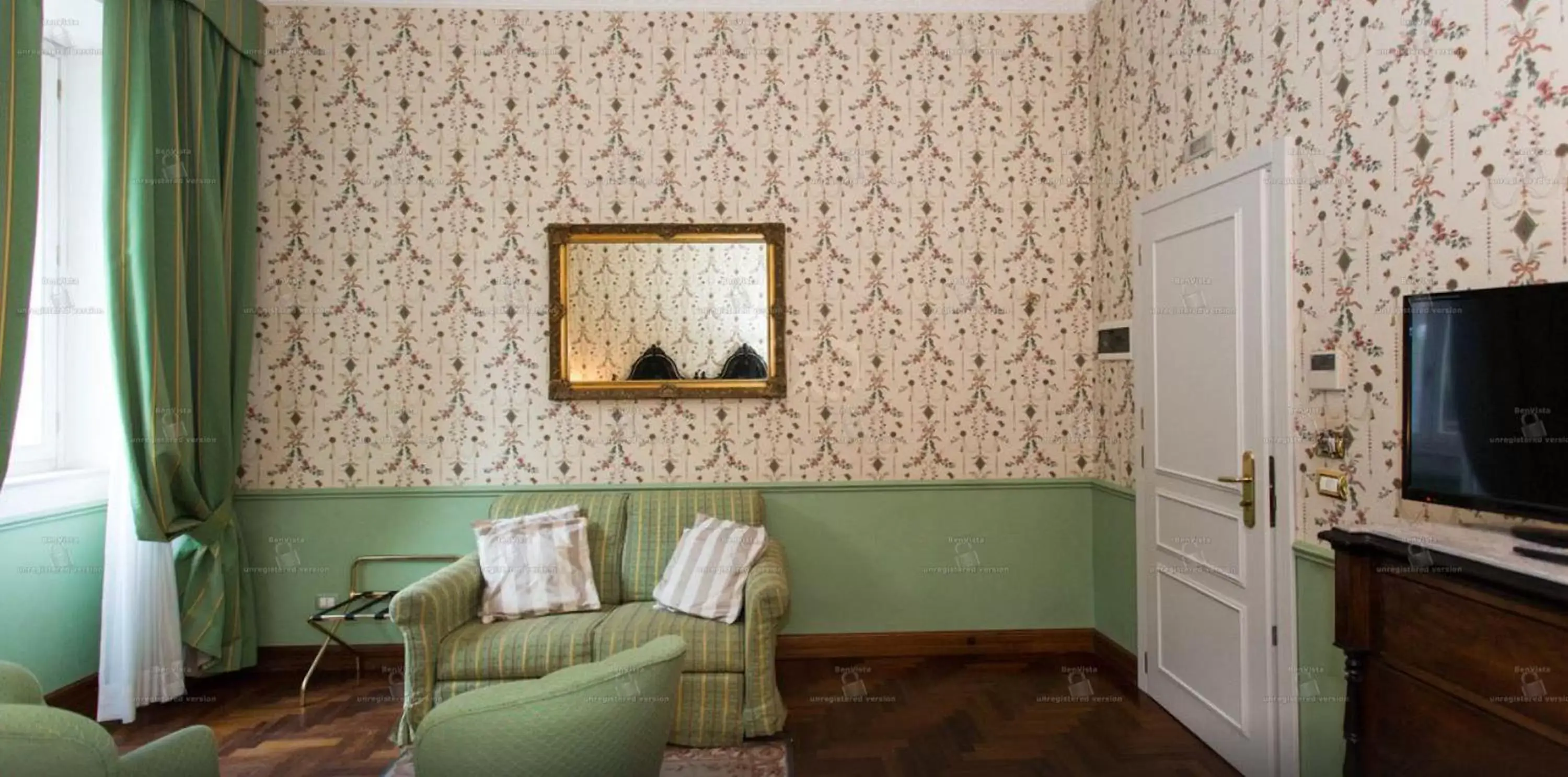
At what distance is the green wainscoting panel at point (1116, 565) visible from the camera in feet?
11.7

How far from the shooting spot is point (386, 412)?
3836 mm

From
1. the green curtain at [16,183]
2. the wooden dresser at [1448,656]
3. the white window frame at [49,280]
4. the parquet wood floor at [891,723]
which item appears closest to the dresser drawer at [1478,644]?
the wooden dresser at [1448,656]

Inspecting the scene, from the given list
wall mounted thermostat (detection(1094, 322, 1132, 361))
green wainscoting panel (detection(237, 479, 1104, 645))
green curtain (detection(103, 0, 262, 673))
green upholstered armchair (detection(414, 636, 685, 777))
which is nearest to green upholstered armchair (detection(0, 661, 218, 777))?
green upholstered armchair (detection(414, 636, 685, 777))

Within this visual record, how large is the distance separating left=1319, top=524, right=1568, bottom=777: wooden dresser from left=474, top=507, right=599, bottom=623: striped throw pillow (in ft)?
8.50

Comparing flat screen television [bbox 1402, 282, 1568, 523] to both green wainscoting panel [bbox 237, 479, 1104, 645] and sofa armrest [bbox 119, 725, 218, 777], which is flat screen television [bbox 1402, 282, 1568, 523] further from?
sofa armrest [bbox 119, 725, 218, 777]

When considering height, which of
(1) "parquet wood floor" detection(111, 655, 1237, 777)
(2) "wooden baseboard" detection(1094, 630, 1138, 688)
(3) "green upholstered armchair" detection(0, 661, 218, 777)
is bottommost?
(1) "parquet wood floor" detection(111, 655, 1237, 777)

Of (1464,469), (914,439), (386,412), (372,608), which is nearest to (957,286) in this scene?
(914,439)

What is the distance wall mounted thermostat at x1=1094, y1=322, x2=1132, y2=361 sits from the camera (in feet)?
11.7

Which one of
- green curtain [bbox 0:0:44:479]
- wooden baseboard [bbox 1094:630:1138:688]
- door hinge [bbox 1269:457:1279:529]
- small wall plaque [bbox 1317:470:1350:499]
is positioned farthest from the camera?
wooden baseboard [bbox 1094:630:1138:688]

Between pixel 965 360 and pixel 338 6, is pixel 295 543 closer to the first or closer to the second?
pixel 338 6

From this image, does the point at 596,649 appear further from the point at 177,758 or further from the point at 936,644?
the point at 936,644

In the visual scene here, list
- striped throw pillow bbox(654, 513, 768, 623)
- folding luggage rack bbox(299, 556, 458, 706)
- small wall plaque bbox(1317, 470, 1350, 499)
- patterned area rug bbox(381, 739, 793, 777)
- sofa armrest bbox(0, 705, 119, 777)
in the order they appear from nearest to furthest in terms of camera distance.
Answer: sofa armrest bbox(0, 705, 119, 777)
small wall plaque bbox(1317, 470, 1350, 499)
patterned area rug bbox(381, 739, 793, 777)
striped throw pillow bbox(654, 513, 768, 623)
folding luggage rack bbox(299, 556, 458, 706)

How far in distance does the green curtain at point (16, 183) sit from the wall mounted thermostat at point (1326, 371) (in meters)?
4.11

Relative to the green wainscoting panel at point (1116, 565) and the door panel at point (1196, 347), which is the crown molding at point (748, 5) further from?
the green wainscoting panel at point (1116, 565)
